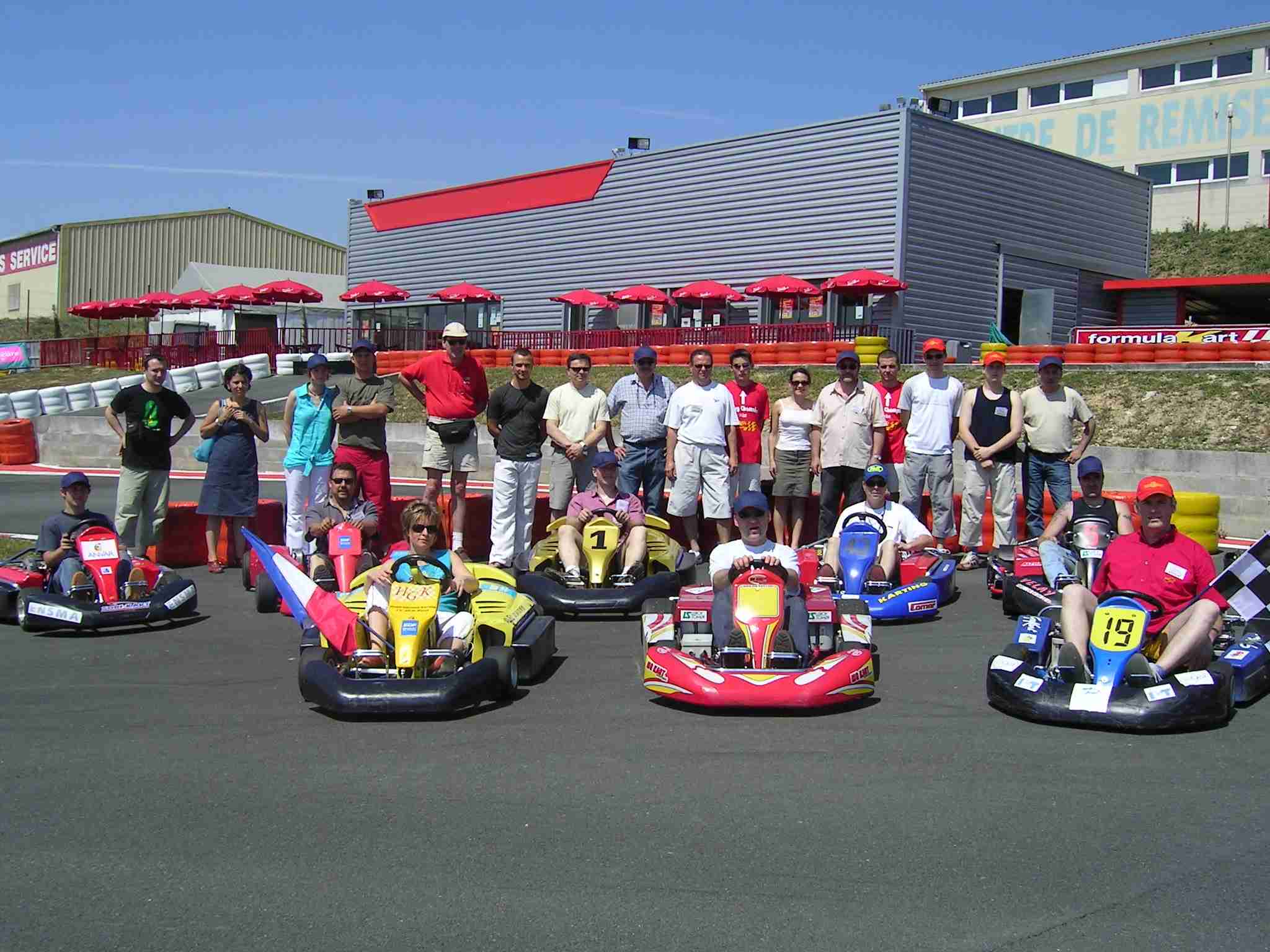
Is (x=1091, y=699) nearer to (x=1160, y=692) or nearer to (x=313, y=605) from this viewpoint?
(x=1160, y=692)

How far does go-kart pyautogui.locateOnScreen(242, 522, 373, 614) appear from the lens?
8844 millimetres

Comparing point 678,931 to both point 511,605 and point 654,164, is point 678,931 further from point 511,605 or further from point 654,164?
point 654,164

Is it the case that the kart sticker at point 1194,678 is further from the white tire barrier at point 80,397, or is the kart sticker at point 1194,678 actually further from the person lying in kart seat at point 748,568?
the white tire barrier at point 80,397

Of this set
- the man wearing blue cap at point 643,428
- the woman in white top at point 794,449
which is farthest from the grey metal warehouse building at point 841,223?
the man wearing blue cap at point 643,428

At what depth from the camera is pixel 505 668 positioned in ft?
22.0

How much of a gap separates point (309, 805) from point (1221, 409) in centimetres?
1589

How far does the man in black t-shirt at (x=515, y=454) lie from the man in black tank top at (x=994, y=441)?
356cm

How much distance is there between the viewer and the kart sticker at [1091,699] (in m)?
6.01

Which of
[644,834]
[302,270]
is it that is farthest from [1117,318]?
[302,270]

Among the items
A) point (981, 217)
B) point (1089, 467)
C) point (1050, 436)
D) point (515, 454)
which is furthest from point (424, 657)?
point (981, 217)

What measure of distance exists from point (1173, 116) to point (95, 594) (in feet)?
143

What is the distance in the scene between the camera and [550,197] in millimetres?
35969

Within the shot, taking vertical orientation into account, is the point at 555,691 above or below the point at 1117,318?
below

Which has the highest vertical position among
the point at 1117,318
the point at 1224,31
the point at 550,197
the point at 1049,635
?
the point at 1224,31
